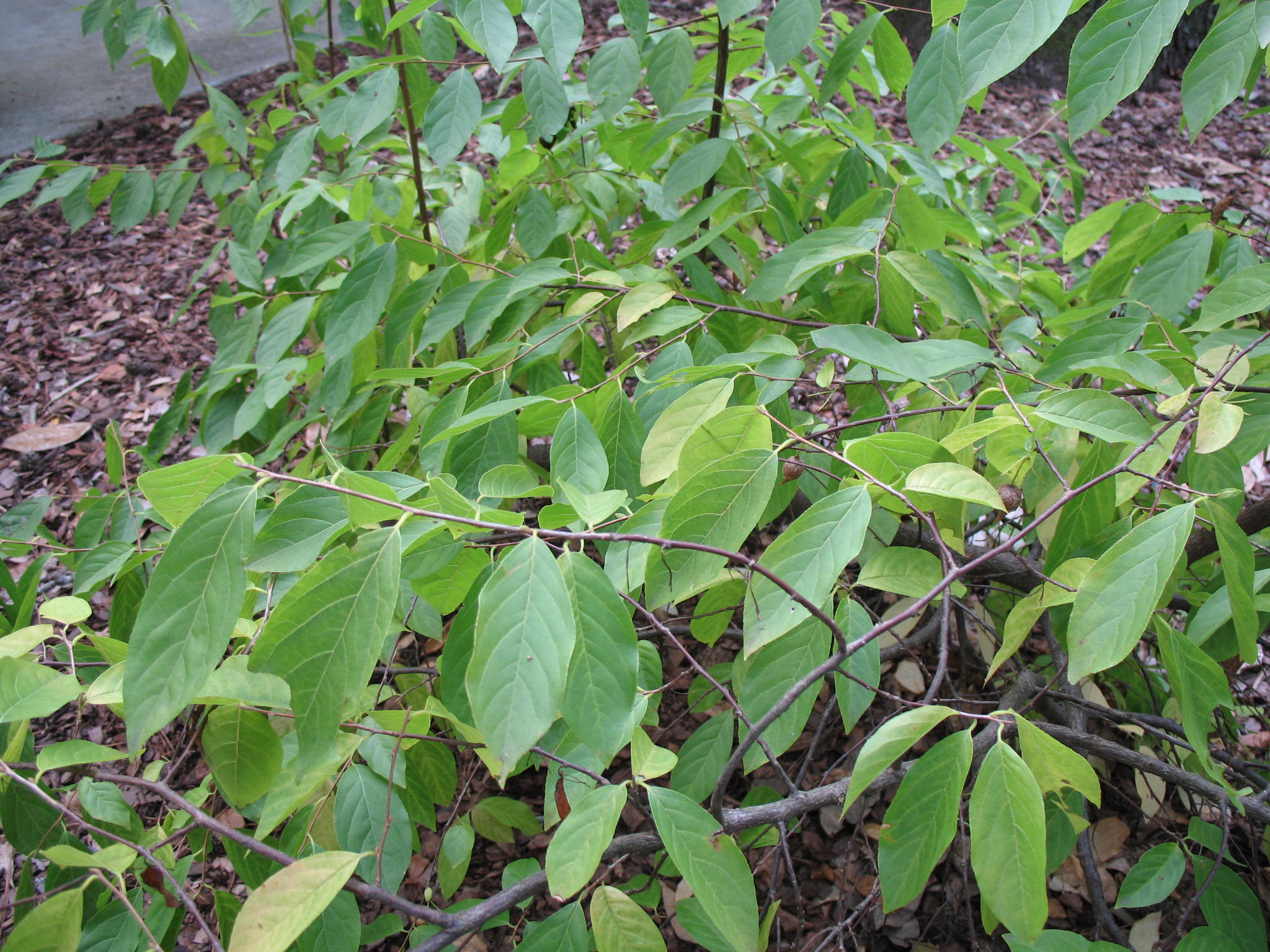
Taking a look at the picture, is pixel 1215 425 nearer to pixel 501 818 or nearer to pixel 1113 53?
pixel 1113 53

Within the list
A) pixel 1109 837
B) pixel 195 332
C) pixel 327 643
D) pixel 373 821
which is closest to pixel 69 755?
pixel 373 821

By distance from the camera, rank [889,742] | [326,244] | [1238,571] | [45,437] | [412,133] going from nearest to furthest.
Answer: [889,742] → [1238,571] → [326,244] → [412,133] → [45,437]

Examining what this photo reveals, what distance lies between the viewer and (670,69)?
1.39 meters

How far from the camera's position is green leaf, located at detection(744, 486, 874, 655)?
0.72 metres

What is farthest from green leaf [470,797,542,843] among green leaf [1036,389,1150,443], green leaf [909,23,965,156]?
green leaf [909,23,965,156]

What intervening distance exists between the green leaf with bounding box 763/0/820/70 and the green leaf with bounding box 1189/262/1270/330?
717 mm

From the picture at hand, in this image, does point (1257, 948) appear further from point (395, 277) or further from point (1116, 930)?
point (395, 277)

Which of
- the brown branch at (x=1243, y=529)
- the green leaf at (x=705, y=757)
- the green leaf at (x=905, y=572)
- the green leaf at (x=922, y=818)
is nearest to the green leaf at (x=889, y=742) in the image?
the green leaf at (x=922, y=818)

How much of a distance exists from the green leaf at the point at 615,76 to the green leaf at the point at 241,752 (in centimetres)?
107

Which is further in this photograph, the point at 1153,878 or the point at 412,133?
the point at 412,133

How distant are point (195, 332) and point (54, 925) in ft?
11.2

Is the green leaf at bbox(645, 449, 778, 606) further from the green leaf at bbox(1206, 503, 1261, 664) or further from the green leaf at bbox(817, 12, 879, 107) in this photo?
the green leaf at bbox(817, 12, 879, 107)

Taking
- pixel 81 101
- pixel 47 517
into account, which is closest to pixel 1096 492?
pixel 47 517

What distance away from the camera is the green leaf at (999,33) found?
79 centimetres
